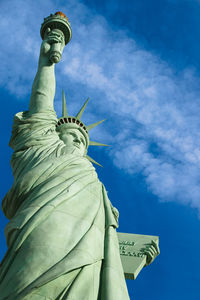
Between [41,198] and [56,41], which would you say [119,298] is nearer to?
[41,198]

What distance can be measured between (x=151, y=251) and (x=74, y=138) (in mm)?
3801

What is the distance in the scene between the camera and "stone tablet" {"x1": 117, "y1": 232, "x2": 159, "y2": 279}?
30.9ft

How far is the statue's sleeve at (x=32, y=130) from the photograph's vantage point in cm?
963

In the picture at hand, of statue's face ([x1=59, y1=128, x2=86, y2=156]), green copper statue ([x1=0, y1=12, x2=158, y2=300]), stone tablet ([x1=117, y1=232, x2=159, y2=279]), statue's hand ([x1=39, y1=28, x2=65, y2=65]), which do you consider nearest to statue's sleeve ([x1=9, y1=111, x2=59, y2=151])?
green copper statue ([x1=0, y1=12, x2=158, y2=300])

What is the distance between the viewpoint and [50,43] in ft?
42.0

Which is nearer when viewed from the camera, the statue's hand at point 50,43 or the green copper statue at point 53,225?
the green copper statue at point 53,225

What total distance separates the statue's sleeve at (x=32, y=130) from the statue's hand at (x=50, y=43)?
2417 mm

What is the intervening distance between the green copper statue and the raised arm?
0.06 meters

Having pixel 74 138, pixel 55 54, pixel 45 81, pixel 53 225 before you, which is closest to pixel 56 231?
pixel 53 225

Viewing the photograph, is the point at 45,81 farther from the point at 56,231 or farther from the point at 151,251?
the point at 56,231

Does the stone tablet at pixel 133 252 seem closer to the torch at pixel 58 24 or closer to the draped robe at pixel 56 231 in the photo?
the draped robe at pixel 56 231

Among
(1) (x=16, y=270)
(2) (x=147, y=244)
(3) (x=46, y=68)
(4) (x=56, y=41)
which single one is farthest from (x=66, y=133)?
(1) (x=16, y=270)

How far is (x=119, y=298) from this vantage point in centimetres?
667

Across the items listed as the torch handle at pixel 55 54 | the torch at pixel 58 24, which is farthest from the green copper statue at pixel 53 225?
the torch at pixel 58 24
